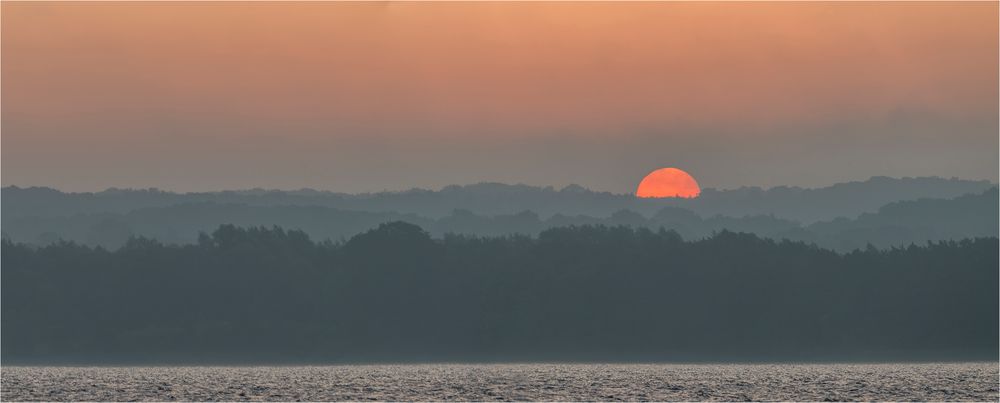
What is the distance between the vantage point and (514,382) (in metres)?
127

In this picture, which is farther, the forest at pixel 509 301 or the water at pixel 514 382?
the forest at pixel 509 301

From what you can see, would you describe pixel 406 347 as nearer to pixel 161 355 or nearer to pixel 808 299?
pixel 161 355

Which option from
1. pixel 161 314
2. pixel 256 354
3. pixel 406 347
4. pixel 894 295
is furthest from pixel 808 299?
pixel 161 314

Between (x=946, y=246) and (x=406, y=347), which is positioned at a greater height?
(x=946, y=246)

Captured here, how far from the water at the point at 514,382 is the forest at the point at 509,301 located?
11.5 metres

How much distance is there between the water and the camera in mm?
107812

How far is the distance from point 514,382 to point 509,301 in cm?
5129

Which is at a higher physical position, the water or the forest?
the forest

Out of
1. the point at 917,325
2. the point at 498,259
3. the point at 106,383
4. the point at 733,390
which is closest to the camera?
the point at 733,390

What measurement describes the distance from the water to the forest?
1149 centimetres

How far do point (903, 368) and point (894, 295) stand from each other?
77.3 feet

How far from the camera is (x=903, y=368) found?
152 metres

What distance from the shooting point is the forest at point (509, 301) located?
571 ft

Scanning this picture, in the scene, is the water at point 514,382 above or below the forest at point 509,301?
below
